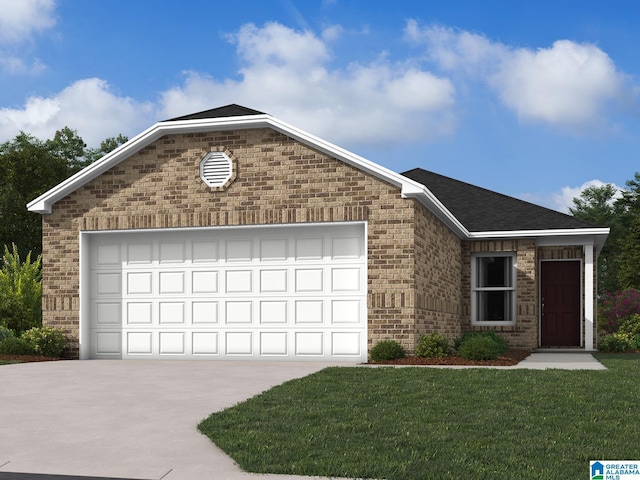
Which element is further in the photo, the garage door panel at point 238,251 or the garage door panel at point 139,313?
the garage door panel at point 139,313

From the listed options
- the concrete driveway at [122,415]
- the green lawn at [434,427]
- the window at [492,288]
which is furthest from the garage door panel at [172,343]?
the window at [492,288]

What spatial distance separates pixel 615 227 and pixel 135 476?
170 ft

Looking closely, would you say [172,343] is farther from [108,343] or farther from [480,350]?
[480,350]

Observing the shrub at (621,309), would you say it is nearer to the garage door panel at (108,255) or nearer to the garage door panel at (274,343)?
the garage door panel at (274,343)

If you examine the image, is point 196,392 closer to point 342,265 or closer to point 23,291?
point 342,265

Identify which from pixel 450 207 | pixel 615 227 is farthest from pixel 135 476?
pixel 615 227

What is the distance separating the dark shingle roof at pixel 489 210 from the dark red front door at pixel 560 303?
1.25 meters

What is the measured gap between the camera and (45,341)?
16906 mm

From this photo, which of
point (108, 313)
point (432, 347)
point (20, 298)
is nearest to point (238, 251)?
point (108, 313)

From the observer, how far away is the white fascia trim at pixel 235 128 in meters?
15.6

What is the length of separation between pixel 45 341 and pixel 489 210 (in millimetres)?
13186

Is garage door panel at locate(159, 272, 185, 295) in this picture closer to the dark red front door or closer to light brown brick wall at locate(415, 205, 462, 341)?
light brown brick wall at locate(415, 205, 462, 341)

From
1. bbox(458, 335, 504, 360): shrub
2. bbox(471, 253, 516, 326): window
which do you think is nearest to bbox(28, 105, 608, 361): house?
bbox(458, 335, 504, 360): shrub

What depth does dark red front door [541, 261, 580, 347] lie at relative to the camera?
21875 millimetres
